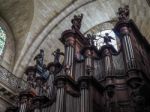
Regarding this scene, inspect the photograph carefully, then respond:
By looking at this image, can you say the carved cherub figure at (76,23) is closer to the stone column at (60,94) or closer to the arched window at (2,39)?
the stone column at (60,94)

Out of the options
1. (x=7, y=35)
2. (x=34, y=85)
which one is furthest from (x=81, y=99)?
(x=7, y=35)

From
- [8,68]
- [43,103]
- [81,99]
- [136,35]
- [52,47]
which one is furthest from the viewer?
[52,47]

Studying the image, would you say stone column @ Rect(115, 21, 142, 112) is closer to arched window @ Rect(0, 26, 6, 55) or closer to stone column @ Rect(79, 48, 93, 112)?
stone column @ Rect(79, 48, 93, 112)

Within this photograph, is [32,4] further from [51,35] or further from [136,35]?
[136,35]

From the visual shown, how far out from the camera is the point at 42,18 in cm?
1605

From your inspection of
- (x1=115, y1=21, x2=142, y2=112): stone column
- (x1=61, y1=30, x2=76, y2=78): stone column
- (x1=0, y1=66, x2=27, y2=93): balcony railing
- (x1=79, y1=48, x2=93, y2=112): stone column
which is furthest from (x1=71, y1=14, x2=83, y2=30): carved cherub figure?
(x1=0, y1=66, x2=27, y2=93): balcony railing

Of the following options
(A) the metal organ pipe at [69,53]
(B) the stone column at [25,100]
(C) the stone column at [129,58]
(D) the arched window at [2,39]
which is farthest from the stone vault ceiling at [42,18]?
(C) the stone column at [129,58]

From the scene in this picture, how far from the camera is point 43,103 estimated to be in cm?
977

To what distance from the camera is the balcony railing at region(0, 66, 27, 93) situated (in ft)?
45.6

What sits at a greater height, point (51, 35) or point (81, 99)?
point (51, 35)

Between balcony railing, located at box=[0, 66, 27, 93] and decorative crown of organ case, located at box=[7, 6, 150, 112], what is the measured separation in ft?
7.05

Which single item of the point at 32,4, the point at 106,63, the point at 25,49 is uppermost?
the point at 32,4

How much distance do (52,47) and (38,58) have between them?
3.40 metres

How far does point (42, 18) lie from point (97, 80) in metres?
7.77
